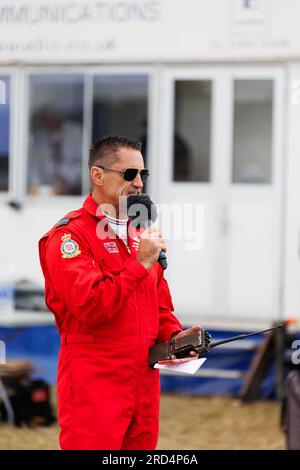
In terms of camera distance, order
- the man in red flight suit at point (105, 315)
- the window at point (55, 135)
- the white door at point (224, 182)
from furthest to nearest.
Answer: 1. the window at point (55, 135)
2. the white door at point (224, 182)
3. the man in red flight suit at point (105, 315)

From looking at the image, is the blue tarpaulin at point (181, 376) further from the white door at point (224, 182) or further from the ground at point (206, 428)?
the white door at point (224, 182)

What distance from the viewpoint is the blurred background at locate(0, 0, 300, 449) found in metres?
6.42

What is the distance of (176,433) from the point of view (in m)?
6.15

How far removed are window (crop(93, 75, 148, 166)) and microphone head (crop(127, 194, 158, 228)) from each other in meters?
3.88

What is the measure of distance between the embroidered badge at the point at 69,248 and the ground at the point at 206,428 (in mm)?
3131

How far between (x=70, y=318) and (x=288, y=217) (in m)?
3.87

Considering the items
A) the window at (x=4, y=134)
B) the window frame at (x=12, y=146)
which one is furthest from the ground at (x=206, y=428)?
the window at (x=4, y=134)

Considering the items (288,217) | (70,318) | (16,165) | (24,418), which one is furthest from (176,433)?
(70,318)

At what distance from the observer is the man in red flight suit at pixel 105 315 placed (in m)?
2.74

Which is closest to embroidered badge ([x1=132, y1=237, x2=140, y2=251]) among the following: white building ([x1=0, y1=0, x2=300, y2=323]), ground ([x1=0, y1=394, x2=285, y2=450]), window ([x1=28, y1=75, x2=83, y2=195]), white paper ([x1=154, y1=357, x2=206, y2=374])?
white paper ([x1=154, y1=357, x2=206, y2=374])

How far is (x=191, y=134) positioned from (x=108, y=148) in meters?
3.79

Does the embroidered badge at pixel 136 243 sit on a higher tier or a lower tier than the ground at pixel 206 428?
higher

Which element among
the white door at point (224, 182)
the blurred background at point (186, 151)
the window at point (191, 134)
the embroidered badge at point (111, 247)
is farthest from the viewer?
the window at point (191, 134)

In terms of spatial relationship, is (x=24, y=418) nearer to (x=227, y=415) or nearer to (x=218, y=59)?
(x=227, y=415)
